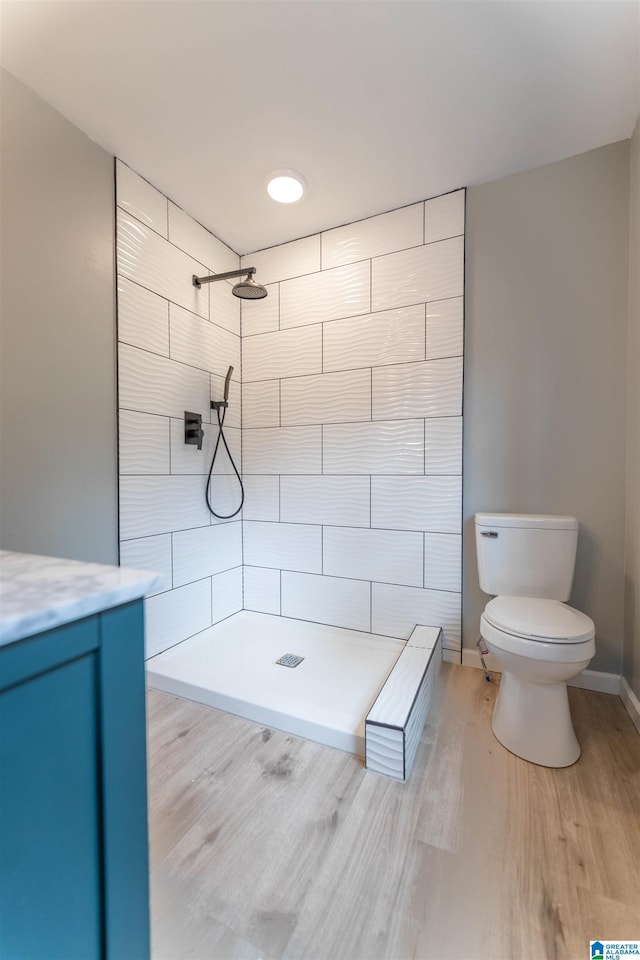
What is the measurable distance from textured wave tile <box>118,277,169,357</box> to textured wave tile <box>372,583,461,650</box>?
67.9 inches

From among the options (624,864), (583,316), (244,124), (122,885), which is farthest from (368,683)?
(244,124)

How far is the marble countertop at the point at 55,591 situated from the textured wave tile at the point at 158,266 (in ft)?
5.37

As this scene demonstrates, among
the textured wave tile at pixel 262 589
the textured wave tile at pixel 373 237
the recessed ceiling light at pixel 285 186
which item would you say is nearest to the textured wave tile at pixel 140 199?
the recessed ceiling light at pixel 285 186

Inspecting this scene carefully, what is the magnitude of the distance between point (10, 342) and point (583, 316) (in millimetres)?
2337

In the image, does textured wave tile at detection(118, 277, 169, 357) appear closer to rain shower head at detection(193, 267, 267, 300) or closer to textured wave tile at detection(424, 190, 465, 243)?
rain shower head at detection(193, 267, 267, 300)

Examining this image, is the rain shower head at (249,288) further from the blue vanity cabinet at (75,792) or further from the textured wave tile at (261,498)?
the blue vanity cabinet at (75,792)

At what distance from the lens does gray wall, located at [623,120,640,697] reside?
1568 millimetres

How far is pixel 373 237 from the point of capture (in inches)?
83.7

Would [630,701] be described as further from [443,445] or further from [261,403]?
[261,403]

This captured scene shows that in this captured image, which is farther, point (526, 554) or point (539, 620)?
point (526, 554)

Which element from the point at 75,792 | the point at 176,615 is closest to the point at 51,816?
the point at 75,792

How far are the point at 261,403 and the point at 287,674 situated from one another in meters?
1.56

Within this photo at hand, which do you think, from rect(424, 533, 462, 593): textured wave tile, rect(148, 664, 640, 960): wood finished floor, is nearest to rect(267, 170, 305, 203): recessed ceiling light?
rect(424, 533, 462, 593): textured wave tile

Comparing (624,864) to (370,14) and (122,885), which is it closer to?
(122,885)
